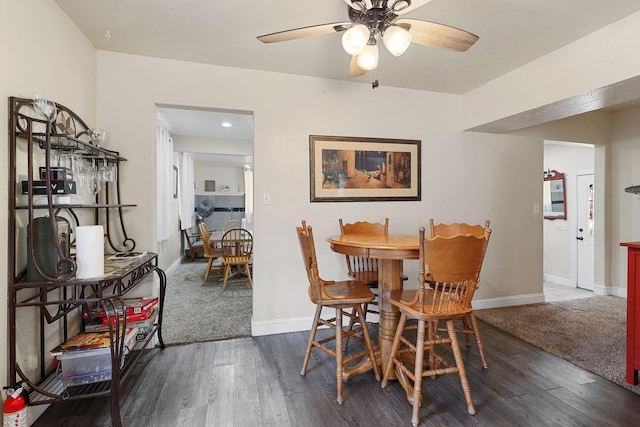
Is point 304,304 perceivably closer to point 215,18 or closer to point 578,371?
point 578,371

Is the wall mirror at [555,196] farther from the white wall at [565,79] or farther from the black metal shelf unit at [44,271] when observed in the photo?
the black metal shelf unit at [44,271]

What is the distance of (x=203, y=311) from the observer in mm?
3439

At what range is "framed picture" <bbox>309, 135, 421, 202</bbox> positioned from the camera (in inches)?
117

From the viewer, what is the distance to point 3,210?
1.48 metres

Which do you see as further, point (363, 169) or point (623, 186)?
point (623, 186)

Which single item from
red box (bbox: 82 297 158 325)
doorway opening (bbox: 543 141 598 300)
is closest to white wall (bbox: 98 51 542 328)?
red box (bbox: 82 297 158 325)

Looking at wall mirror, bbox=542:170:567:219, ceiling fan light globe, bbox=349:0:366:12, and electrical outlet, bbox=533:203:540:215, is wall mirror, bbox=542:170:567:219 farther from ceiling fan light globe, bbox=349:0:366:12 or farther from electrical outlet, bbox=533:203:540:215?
ceiling fan light globe, bbox=349:0:366:12

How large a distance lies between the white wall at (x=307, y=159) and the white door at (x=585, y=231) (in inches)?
56.0

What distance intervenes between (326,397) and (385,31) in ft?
6.64

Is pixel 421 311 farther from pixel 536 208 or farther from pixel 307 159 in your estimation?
pixel 536 208

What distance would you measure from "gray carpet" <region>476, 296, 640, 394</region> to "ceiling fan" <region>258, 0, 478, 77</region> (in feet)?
7.78

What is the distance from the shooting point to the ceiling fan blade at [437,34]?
1.53m

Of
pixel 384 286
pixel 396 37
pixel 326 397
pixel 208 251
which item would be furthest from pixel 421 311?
pixel 208 251

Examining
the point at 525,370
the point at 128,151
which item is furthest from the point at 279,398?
the point at 128,151
